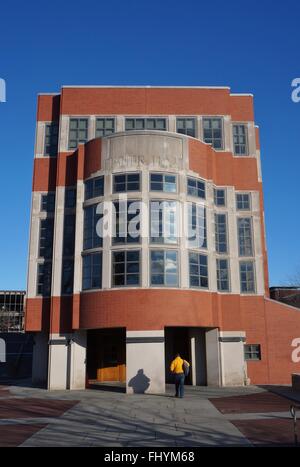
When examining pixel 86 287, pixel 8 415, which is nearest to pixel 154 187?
pixel 86 287

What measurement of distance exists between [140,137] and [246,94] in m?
8.67

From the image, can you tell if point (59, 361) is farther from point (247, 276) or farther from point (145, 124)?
point (145, 124)

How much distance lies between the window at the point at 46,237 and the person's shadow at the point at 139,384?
8633 mm

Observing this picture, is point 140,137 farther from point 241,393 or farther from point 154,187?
point 241,393

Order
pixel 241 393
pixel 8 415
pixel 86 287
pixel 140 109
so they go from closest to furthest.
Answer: pixel 8 415
pixel 241 393
pixel 86 287
pixel 140 109

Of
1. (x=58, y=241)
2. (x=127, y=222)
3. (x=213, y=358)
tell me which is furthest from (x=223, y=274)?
(x=58, y=241)

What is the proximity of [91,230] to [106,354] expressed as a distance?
8166 millimetres

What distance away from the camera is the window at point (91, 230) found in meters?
23.7

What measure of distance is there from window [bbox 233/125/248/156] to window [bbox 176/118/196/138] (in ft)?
8.75

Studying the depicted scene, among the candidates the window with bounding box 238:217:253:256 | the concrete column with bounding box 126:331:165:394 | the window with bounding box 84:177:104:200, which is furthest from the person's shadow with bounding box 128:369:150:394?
the window with bounding box 238:217:253:256

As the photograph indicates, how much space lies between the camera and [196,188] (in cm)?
2489

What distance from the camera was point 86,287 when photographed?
2356 centimetres

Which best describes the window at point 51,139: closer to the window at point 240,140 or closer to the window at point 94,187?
the window at point 94,187

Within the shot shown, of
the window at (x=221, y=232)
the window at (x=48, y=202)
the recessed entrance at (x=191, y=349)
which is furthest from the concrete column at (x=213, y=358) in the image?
the window at (x=48, y=202)
